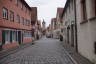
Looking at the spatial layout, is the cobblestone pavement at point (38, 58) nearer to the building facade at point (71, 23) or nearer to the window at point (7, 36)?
the building facade at point (71, 23)

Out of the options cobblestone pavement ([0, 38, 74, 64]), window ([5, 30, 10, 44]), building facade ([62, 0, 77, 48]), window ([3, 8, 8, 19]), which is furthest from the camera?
window ([5, 30, 10, 44])

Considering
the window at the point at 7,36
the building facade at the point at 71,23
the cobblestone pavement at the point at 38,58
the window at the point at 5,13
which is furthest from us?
the window at the point at 7,36

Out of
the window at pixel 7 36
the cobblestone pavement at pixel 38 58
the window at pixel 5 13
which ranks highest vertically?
the window at pixel 5 13

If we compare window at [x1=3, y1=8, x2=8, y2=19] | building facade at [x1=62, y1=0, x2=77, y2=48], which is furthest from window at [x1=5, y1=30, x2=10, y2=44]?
building facade at [x1=62, y1=0, x2=77, y2=48]

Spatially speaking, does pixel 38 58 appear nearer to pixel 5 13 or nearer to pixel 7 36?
pixel 7 36

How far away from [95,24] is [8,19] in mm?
12468

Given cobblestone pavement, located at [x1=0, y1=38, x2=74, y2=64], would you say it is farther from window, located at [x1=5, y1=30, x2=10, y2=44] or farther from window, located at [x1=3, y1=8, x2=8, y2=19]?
window, located at [x1=3, y1=8, x2=8, y2=19]

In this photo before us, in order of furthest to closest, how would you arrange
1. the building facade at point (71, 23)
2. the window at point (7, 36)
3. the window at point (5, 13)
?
the window at point (7, 36) < the window at point (5, 13) < the building facade at point (71, 23)

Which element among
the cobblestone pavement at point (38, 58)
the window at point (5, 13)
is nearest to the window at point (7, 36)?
the window at point (5, 13)

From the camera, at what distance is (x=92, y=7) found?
8.25 metres

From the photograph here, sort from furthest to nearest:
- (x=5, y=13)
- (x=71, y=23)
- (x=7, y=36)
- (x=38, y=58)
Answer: (x=71, y=23), (x=7, y=36), (x=5, y=13), (x=38, y=58)

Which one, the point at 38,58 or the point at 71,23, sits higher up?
the point at 71,23

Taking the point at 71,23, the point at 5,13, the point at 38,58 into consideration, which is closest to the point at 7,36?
the point at 5,13

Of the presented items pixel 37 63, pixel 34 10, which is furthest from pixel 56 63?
pixel 34 10
